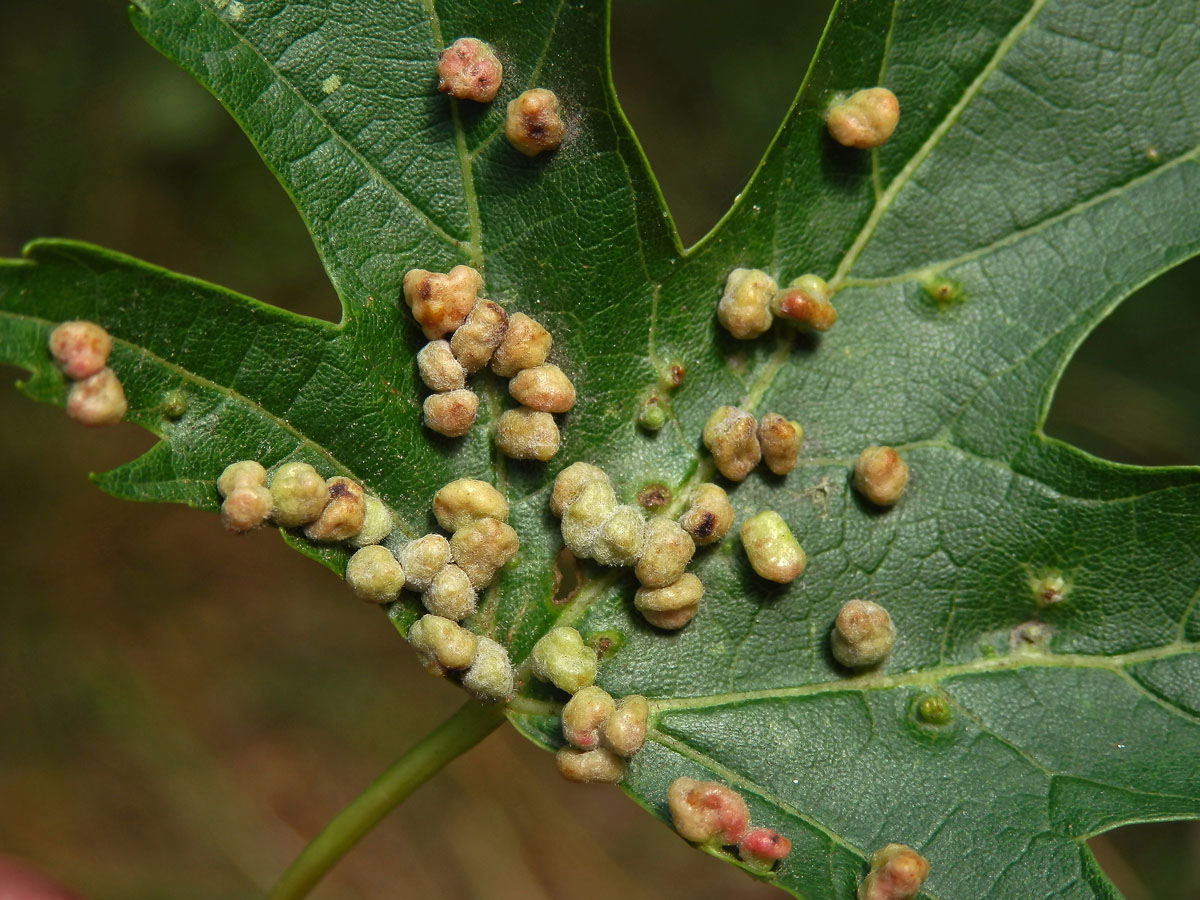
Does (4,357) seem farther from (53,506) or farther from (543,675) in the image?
(53,506)

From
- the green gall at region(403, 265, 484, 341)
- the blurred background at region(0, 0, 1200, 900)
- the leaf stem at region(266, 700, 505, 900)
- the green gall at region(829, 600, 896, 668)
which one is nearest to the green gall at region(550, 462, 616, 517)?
the green gall at region(403, 265, 484, 341)

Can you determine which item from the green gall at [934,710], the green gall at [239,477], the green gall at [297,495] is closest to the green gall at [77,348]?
the green gall at [239,477]

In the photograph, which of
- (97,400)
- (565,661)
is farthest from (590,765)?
(97,400)

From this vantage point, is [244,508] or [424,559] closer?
[244,508]

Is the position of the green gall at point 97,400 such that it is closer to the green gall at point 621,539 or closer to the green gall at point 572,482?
the green gall at point 572,482

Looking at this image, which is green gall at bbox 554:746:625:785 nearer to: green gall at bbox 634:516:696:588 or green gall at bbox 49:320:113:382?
green gall at bbox 634:516:696:588

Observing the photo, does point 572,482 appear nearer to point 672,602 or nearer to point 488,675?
point 672,602
